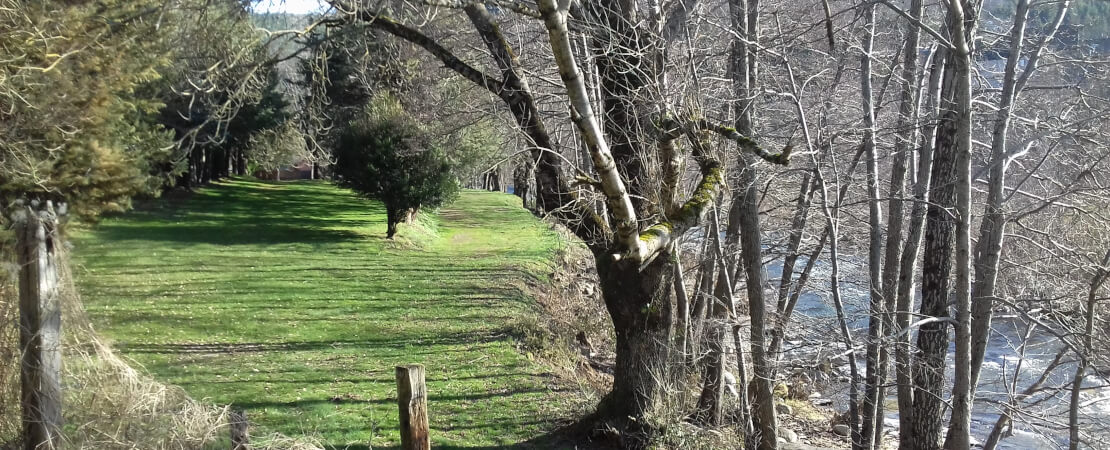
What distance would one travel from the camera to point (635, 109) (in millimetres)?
7723

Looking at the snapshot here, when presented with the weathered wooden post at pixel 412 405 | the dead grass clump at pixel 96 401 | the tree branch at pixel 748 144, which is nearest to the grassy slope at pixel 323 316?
the dead grass clump at pixel 96 401

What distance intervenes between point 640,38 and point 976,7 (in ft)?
10.2

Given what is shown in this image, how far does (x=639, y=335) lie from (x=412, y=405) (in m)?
3.86

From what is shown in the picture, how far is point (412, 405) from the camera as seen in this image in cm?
506

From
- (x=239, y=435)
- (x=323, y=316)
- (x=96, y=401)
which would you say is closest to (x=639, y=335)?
(x=239, y=435)

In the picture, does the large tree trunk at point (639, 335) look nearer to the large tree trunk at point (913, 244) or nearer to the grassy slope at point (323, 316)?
the grassy slope at point (323, 316)

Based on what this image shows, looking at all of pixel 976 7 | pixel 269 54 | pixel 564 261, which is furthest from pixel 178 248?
pixel 976 7

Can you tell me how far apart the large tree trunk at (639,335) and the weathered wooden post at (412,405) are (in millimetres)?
3531

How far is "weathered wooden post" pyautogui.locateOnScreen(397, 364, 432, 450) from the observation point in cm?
502

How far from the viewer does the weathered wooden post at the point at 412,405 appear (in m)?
5.02

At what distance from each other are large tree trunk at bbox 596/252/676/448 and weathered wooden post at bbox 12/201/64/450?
5.00 metres

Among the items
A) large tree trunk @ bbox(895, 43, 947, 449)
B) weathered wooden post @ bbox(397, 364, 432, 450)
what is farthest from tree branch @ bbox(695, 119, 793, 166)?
weathered wooden post @ bbox(397, 364, 432, 450)

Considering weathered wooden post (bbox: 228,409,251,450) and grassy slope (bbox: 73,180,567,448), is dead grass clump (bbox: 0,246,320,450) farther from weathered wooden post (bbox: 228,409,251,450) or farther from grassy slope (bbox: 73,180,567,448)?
grassy slope (bbox: 73,180,567,448)

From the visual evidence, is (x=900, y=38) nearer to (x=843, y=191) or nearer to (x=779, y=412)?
(x=843, y=191)
